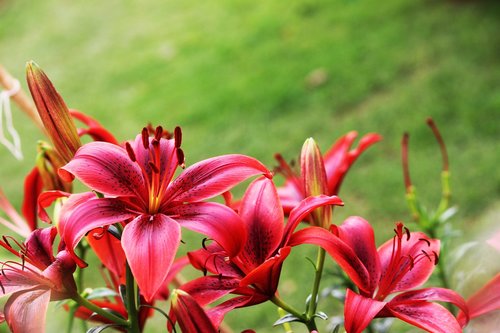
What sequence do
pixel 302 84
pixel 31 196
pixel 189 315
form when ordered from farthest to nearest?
pixel 302 84 → pixel 31 196 → pixel 189 315

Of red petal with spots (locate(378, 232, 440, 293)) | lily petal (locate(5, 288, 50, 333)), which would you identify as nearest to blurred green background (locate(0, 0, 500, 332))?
red petal with spots (locate(378, 232, 440, 293))

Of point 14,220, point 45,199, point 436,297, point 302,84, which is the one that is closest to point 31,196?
point 14,220

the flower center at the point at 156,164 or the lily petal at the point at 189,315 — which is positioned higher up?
the flower center at the point at 156,164

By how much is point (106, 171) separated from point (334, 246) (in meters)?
0.18

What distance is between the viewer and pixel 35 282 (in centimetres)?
54

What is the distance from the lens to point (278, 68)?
12.3 ft

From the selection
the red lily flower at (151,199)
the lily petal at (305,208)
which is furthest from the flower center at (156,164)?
the lily petal at (305,208)

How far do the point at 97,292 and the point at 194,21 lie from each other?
4002mm

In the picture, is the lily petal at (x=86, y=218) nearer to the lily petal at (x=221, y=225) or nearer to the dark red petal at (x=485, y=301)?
the lily petal at (x=221, y=225)

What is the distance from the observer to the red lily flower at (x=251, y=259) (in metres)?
0.56

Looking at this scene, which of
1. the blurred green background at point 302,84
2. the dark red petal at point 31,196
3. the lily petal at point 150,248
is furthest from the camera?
the blurred green background at point 302,84

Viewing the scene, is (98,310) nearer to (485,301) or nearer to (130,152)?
(130,152)

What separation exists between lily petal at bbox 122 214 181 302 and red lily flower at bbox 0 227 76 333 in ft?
0.16

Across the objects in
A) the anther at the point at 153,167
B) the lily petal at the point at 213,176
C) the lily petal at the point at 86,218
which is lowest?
the lily petal at the point at 86,218
